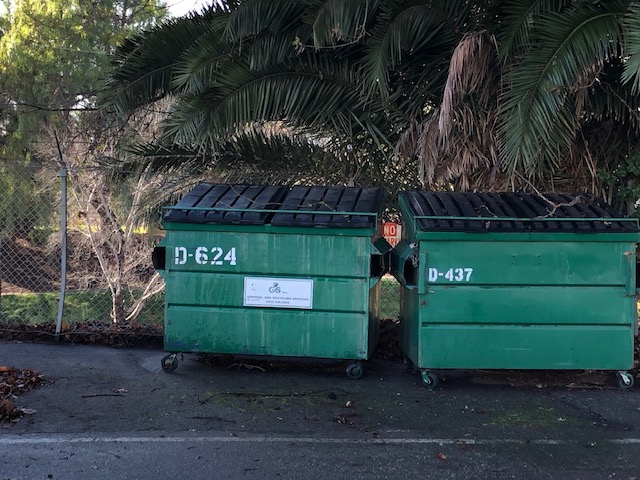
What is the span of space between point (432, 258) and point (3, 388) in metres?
3.74

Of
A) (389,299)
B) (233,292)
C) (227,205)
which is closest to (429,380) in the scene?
(233,292)

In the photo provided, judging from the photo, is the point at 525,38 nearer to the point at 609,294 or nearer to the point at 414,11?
the point at 414,11

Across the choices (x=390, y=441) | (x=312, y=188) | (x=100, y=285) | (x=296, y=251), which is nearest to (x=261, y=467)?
(x=390, y=441)

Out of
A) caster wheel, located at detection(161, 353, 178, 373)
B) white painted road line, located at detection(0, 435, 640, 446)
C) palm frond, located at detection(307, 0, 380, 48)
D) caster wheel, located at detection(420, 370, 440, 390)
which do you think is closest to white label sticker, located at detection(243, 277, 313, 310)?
caster wheel, located at detection(161, 353, 178, 373)

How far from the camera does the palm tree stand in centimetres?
562

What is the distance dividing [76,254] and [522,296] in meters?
12.2

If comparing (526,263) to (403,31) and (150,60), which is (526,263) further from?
(150,60)

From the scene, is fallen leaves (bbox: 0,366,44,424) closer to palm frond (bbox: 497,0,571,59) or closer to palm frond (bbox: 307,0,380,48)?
palm frond (bbox: 307,0,380,48)

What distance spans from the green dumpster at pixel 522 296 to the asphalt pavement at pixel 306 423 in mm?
362

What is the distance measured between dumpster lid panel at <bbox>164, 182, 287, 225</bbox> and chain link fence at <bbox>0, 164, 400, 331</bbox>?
1758 mm

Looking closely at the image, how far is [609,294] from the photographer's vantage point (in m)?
5.10

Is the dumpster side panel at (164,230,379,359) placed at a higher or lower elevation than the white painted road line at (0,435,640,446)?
higher

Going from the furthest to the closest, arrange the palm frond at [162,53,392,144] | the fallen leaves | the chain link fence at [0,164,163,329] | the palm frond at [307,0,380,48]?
1. the chain link fence at [0,164,163,329]
2. the palm frond at [162,53,392,144]
3. the palm frond at [307,0,380,48]
4. the fallen leaves

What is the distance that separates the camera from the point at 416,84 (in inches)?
275
